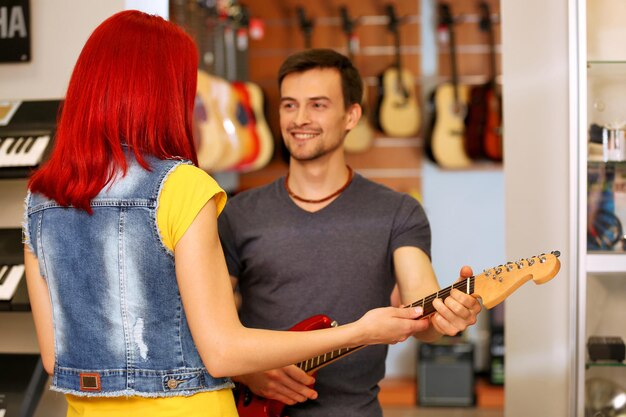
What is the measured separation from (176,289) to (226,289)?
10cm

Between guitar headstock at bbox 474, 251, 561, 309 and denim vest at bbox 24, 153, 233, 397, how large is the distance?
2.15 ft

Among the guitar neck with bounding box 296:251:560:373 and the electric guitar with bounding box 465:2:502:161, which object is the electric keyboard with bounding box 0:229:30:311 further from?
the electric guitar with bounding box 465:2:502:161

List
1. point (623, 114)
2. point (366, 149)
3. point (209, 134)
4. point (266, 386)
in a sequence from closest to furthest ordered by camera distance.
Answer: point (266, 386) < point (623, 114) < point (209, 134) < point (366, 149)

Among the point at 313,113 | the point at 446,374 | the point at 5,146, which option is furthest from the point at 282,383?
the point at 446,374

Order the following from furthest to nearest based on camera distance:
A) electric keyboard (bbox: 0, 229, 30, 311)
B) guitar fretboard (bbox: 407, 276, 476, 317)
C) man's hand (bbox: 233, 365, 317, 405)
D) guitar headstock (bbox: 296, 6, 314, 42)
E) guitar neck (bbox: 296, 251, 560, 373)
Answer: guitar headstock (bbox: 296, 6, 314, 42), electric keyboard (bbox: 0, 229, 30, 311), man's hand (bbox: 233, 365, 317, 405), guitar fretboard (bbox: 407, 276, 476, 317), guitar neck (bbox: 296, 251, 560, 373)

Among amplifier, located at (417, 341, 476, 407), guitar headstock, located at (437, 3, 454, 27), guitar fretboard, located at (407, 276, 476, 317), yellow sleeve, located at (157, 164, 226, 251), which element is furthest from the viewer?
guitar headstock, located at (437, 3, 454, 27)

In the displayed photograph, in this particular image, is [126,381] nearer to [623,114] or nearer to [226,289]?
[226,289]

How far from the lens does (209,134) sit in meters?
5.51

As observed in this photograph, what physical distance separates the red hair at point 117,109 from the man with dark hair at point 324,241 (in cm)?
94

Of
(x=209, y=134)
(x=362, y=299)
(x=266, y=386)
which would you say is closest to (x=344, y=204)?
(x=362, y=299)

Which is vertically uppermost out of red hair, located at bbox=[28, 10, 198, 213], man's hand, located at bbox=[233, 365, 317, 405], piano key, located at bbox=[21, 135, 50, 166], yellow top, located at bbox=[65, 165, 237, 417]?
red hair, located at bbox=[28, 10, 198, 213]

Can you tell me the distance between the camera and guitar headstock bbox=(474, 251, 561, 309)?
2.04 meters

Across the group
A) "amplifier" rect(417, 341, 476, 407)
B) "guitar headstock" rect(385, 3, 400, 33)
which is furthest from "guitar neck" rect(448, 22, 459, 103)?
"amplifier" rect(417, 341, 476, 407)

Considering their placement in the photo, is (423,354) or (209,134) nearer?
(209,134)
